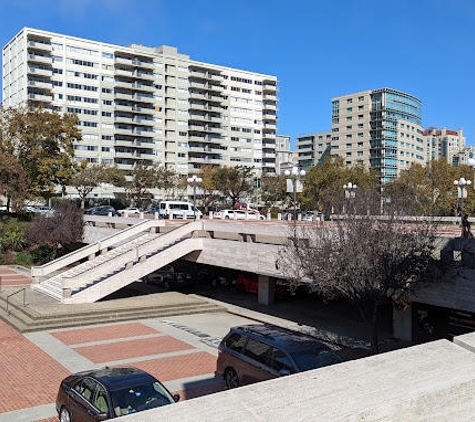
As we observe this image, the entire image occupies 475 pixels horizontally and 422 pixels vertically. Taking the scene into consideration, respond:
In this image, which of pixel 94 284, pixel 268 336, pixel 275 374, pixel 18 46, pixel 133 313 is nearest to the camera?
pixel 275 374

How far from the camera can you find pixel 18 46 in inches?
3649

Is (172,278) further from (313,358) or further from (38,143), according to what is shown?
(38,143)

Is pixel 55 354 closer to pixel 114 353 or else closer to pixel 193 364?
pixel 114 353

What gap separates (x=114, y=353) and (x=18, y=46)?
297 ft

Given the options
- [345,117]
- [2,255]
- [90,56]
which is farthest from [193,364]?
[345,117]

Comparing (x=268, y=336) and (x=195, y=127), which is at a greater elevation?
(x=195, y=127)

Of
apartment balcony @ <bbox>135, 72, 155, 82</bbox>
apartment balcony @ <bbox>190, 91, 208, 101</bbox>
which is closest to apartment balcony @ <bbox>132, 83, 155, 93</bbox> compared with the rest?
apartment balcony @ <bbox>135, 72, 155, 82</bbox>

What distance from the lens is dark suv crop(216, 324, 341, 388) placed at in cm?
1095

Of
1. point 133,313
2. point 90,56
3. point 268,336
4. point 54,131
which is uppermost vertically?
point 90,56

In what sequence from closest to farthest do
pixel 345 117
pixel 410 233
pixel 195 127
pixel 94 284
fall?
pixel 410 233, pixel 94 284, pixel 195 127, pixel 345 117

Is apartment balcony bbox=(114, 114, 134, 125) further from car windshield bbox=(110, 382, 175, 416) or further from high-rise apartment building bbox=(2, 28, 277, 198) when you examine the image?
car windshield bbox=(110, 382, 175, 416)

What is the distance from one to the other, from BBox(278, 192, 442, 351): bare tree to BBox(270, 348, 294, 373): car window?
13.5 feet

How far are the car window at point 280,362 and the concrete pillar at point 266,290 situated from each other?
13.5 meters

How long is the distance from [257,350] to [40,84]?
8868 centimetres
